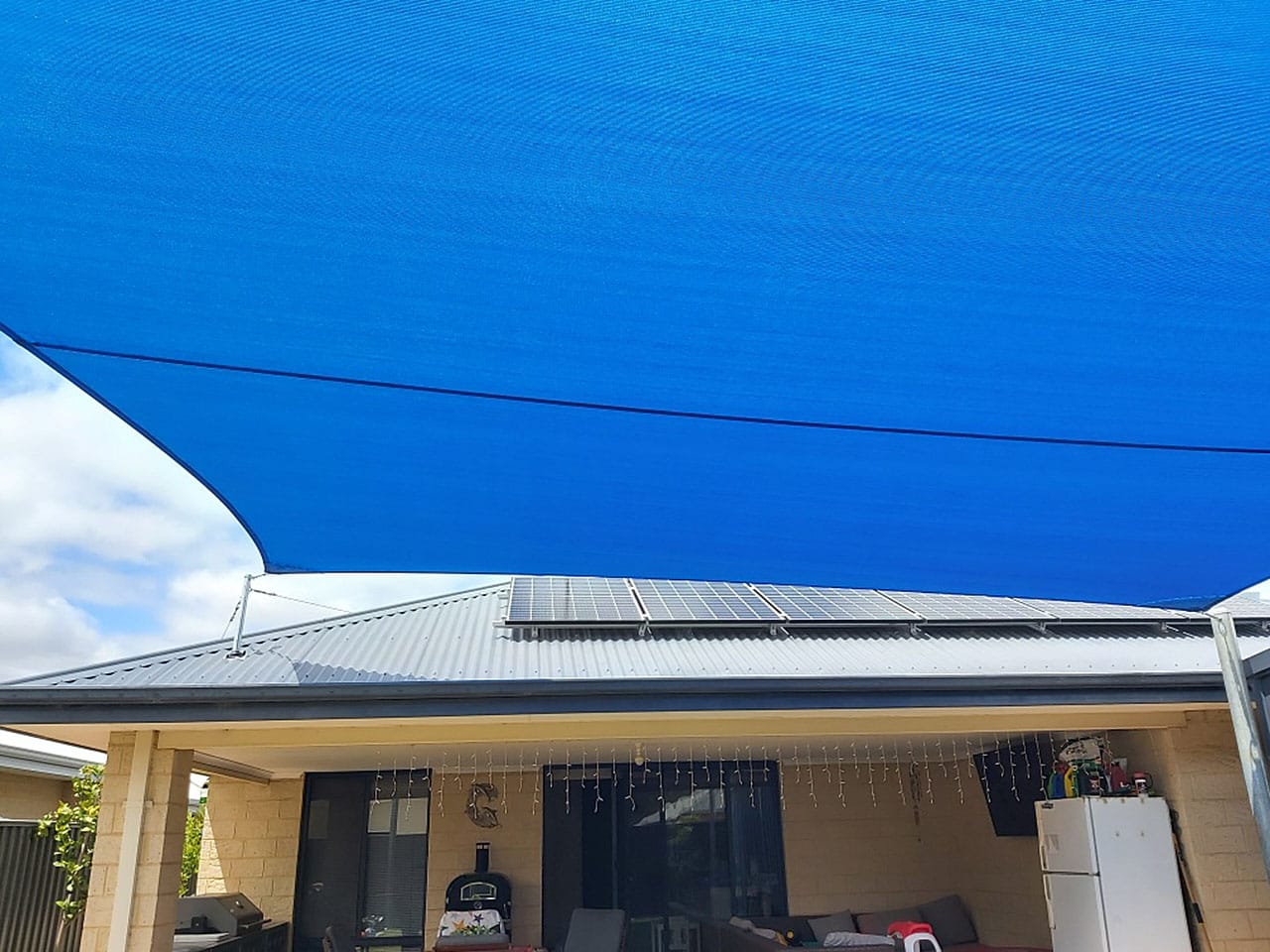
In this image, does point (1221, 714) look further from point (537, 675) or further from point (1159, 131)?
point (1159, 131)

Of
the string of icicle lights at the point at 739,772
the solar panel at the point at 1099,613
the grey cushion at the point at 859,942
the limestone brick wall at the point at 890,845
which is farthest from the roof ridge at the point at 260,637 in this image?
the solar panel at the point at 1099,613

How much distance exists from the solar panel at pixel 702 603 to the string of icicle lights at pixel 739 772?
1237mm

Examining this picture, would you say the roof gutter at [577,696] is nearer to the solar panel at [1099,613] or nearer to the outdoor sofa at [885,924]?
the solar panel at [1099,613]

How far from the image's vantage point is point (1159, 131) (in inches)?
65.4

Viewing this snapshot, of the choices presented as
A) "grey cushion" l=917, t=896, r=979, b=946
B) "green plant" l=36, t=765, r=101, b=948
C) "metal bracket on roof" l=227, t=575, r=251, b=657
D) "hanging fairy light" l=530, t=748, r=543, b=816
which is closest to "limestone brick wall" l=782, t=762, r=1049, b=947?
"grey cushion" l=917, t=896, r=979, b=946

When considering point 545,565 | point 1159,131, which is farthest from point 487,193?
point 545,565

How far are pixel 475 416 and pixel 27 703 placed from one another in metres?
4.36

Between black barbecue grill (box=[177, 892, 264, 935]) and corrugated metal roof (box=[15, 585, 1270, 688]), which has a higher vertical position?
corrugated metal roof (box=[15, 585, 1270, 688])

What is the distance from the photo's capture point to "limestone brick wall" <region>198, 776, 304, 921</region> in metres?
9.40

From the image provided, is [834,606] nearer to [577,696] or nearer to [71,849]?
[577,696]

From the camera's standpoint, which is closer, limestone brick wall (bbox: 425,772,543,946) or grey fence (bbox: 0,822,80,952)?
grey fence (bbox: 0,822,80,952)

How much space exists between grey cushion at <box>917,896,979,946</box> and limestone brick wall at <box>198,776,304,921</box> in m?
6.15

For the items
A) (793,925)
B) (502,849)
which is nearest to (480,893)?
(502,849)

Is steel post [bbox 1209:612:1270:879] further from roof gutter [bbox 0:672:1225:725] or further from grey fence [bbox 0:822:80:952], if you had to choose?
grey fence [bbox 0:822:80:952]
